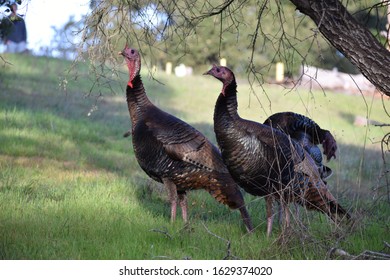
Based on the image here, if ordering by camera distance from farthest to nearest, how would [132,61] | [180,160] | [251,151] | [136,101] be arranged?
[132,61] < [136,101] < [180,160] < [251,151]

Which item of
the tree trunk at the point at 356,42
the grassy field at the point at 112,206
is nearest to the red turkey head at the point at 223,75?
the grassy field at the point at 112,206

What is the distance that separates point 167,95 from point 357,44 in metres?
19.1

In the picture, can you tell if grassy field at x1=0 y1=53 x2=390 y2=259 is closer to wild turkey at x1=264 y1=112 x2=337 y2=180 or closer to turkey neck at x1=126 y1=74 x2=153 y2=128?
turkey neck at x1=126 y1=74 x2=153 y2=128

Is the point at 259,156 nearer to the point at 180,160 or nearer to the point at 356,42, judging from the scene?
the point at 180,160

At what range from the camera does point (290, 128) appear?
7008 millimetres

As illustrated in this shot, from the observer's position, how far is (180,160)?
6.52m

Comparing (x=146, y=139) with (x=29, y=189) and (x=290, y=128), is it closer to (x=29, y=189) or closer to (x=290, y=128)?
(x=290, y=128)

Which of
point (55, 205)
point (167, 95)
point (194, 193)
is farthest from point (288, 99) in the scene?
point (55, 205)

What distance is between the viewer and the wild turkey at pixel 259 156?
593 cm

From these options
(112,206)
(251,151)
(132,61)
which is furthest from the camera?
(112,206)

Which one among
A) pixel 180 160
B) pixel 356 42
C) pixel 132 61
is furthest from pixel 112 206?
pixel 356 42

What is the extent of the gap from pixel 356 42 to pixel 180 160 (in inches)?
79.8

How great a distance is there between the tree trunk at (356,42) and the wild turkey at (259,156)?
89 centimetres

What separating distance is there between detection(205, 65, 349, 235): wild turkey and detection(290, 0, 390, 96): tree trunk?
0.89 meters
